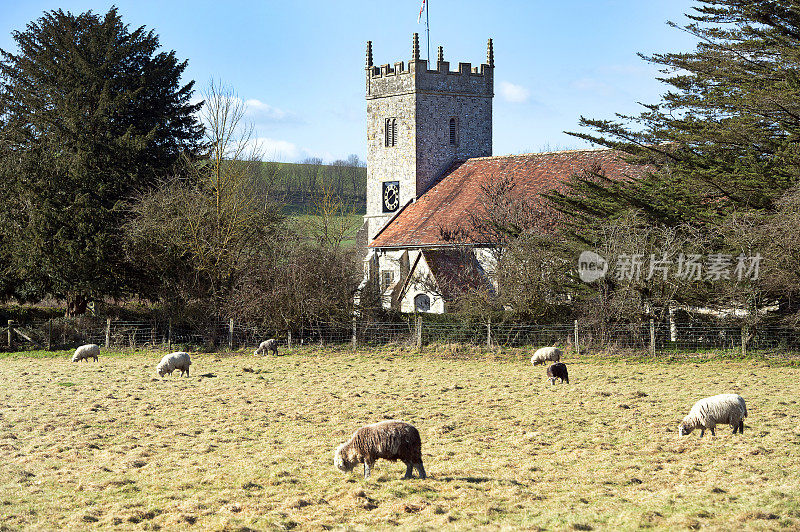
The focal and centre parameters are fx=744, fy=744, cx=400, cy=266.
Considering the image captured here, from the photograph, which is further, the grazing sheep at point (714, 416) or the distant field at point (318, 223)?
the distant field at point (318, 223)

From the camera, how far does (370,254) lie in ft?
139

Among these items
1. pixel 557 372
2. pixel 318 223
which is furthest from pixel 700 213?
pixel 318 223

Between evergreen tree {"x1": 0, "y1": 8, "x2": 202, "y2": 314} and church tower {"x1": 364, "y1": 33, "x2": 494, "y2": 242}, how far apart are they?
13592 millimetres

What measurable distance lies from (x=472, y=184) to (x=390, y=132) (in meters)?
6.85

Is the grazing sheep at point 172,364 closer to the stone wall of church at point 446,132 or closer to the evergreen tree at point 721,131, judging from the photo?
the evergreen tree at point 721,131

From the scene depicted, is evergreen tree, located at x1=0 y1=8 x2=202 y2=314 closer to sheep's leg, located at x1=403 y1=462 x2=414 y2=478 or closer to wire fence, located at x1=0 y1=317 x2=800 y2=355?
wire fence, located at x1=0 y1=317 x2=800 y2=355

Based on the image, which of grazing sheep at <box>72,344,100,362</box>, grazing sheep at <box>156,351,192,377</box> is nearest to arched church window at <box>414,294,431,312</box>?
grazing sheep at <box>72,344,100,362</box>

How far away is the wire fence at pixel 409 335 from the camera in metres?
24.1

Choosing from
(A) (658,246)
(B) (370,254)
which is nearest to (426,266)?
(B) (370,254)

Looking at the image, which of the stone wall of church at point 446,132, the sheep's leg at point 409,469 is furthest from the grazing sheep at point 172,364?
the stone wall of church at point 446,132

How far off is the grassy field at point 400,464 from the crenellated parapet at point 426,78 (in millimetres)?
27478

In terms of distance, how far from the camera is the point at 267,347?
26.5 m

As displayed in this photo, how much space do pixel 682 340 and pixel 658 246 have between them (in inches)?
126

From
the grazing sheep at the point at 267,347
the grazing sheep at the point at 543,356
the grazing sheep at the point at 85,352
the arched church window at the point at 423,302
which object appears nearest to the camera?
the grazing sheep at the point at 543,356
